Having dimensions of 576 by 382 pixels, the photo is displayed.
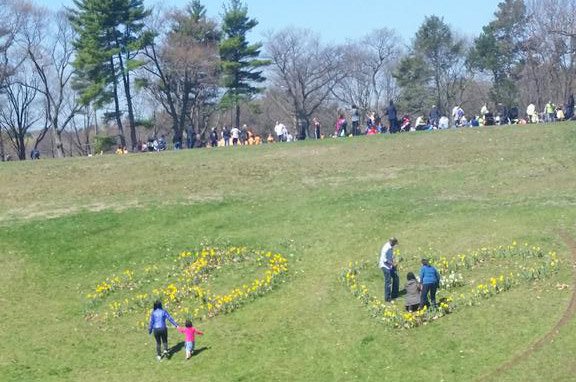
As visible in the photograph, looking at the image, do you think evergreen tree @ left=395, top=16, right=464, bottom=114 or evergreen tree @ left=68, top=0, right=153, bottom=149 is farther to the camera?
evergreen tree @ left=395, top=16, right=464, bottom=114

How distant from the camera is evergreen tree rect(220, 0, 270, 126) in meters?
71.5

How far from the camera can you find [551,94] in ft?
274

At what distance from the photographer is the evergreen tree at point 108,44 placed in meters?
64.1

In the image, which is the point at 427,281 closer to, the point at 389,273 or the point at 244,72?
the point at 389,273

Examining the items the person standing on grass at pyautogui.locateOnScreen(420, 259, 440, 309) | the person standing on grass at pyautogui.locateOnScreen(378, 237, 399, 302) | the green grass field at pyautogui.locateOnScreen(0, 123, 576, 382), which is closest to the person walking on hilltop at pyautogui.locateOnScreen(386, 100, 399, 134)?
the green grass field at pyautogui.locateOnScreen(0, 123, 576, 382)

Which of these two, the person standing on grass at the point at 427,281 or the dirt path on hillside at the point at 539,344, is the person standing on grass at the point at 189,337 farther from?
the dirt path on hillside at the point at 539,344

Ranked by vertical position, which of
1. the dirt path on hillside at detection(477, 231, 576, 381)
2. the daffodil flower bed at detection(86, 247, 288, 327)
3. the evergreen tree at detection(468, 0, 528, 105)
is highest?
the evergreen tree at detection(468, 0, 528, 105)

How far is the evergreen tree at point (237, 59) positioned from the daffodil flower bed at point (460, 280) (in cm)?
4584

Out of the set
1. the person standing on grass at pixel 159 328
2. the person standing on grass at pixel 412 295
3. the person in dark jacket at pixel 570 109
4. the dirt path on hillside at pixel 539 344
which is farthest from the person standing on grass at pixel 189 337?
the person in dark jacket at pixel 570 109

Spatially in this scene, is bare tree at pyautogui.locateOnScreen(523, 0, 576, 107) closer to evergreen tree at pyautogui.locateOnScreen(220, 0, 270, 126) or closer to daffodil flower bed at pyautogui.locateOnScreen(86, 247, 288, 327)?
evergreen tree at pyautogui.locateOnScreen(220, 0, 270, 126)

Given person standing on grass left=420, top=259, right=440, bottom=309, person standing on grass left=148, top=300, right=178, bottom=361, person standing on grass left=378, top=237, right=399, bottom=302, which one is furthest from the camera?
person standing on grass left=378, top=237, right=399, bottom=302

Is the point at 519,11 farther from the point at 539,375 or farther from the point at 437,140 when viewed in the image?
the point at 539,375

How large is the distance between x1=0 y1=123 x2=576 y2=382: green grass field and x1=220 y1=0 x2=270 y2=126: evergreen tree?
2636cm

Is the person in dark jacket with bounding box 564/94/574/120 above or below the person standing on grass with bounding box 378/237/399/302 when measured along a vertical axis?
above
